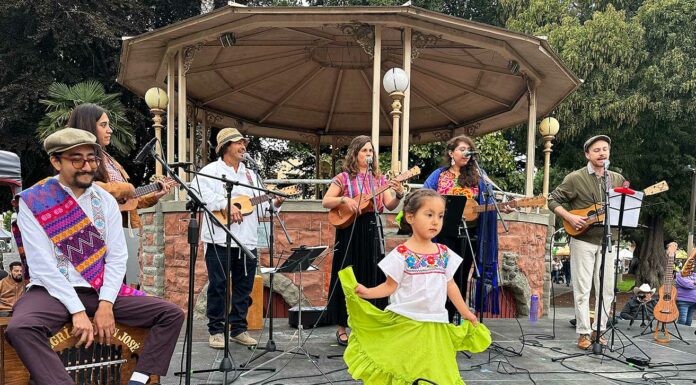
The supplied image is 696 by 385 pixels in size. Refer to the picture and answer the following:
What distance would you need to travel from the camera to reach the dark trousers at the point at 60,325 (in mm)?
2611

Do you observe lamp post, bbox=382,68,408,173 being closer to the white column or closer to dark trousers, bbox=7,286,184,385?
the white column

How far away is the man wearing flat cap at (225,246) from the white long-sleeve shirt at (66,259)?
1486 mm

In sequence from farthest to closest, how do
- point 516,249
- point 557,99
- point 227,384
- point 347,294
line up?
point 557,99
point 516,249
point 227,384
point 347,294

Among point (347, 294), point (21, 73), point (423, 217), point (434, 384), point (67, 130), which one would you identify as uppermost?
point (21, 73)

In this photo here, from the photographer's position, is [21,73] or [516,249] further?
[21,73]

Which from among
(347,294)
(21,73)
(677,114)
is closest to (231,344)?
(347,294)

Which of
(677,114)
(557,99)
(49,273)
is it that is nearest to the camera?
(49,273)

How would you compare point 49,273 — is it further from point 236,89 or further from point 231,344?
point 236,89

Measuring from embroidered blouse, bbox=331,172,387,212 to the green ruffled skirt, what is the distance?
158 centimetres

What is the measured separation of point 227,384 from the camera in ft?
12.2

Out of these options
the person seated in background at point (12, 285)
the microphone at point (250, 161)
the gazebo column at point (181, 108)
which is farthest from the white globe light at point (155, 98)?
the microphone at point (250, 161)

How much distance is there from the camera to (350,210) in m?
4.78

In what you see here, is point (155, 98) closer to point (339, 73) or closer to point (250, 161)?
point (339, 73)

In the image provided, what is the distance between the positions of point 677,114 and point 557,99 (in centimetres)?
677
